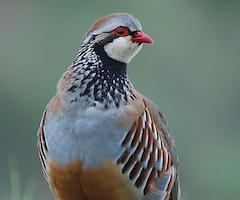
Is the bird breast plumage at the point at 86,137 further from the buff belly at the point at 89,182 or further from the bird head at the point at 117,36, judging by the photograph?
the bird head at the point at 117,36

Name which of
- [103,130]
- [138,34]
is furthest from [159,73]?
[103,130]

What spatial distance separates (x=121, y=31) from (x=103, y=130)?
526mm

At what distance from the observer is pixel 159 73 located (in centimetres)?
1430

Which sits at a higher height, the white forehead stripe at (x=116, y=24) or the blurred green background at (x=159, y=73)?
the white forehead stripe at (x=116, y=24)

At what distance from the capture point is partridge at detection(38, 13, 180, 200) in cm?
630

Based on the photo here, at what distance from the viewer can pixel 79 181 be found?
6332 mm

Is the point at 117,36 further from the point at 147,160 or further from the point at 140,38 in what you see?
the point at 147,160

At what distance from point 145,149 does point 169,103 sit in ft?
21.9

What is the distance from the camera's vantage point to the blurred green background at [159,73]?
43.1 feet

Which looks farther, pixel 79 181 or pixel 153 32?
pixel 153 32

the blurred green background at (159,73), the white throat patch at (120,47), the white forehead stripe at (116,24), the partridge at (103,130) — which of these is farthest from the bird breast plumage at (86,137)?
the blurred green background at (159,73)

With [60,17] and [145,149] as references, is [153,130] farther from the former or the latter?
[60,17]

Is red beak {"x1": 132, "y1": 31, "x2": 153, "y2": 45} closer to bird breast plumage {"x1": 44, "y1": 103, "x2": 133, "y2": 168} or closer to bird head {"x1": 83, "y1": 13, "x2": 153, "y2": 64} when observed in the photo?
bird head {"x1": 83, "y1": 13, "x2": 153, "y2": 64}

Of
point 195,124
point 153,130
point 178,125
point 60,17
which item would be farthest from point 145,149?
point 60,17
